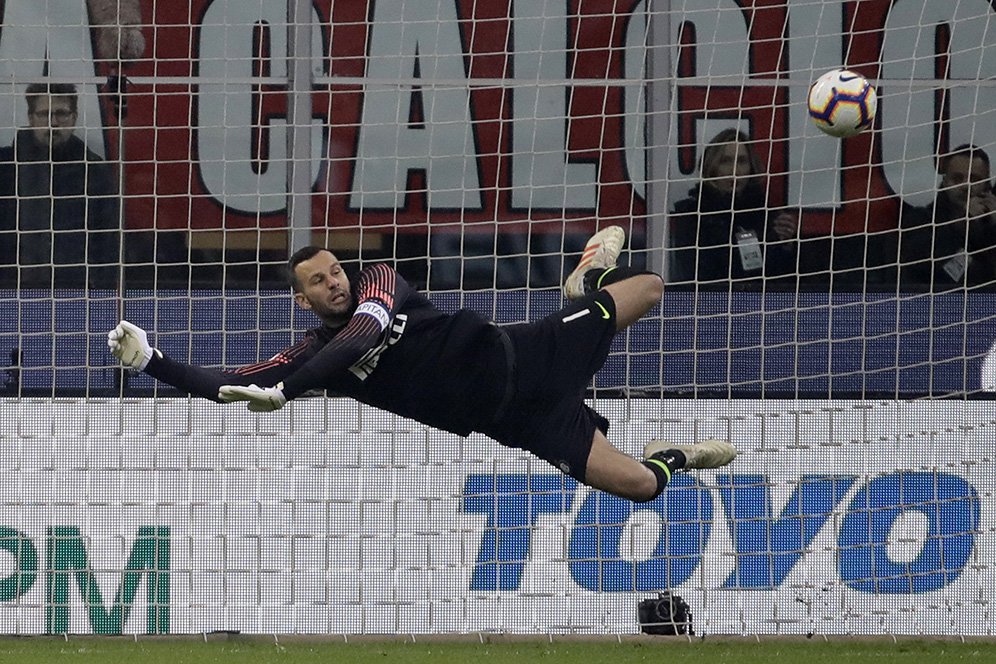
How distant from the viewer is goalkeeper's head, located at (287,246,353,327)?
726cm

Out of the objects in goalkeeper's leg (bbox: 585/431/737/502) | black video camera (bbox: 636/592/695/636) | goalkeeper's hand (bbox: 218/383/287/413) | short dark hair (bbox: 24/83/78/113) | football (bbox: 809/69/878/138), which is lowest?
black video camera (bbox: 636/592/695/636)

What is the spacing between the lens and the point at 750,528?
31.6ft

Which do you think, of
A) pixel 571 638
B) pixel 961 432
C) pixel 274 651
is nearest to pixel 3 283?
pixel 274 651

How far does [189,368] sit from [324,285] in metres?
0.68

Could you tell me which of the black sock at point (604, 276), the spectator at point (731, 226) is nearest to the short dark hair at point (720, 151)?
the spectator at point (731, 226)

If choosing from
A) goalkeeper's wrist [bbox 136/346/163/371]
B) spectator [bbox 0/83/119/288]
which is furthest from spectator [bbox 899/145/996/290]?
goalkeeper's wrist [bbox 136/346/163/371]

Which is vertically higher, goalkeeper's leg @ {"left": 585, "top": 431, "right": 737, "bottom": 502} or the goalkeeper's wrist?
the goalkeeper's wrist

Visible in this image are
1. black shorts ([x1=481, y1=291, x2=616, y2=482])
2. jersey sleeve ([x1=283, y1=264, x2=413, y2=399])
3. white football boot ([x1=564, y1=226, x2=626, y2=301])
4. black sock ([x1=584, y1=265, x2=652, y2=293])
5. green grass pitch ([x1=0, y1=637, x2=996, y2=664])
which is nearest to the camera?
jersey sleeve ([x1=283, y1=264, x2=413, y2=399])

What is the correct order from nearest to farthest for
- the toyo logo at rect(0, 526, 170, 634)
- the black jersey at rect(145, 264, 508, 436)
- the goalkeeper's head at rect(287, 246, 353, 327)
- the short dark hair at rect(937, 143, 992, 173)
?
1. the black jersey at rect(145, 264, 508, 436)
2. the goalkeeper's head at rect(287, 246, 353, 327)
3. the toyo logo at rect(0, 526, 170, 634)
4. the short dark hair at rect(937, 143, 992, 173)

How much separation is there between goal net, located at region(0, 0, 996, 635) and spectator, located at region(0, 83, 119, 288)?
18 mm

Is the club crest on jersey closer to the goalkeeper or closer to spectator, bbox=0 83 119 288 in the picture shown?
the goalkeeper

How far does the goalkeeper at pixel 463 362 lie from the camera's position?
7.00 m

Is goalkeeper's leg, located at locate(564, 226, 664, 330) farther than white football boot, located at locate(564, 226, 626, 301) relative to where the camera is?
No

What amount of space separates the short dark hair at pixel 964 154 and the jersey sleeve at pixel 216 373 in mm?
4085
